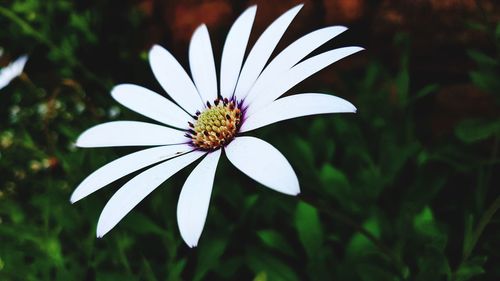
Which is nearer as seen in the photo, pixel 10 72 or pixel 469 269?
pixel 469 269

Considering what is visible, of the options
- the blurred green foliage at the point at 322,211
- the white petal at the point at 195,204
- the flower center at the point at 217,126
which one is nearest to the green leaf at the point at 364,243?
the blurred green foliage at the point at 322,211

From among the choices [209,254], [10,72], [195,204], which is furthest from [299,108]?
[10,72]

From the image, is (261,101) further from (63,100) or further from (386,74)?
(63,100)

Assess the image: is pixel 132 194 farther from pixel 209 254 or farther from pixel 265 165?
pixel 209 254

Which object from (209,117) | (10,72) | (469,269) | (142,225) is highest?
(10,72)

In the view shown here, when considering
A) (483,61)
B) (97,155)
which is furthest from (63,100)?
(483,61)

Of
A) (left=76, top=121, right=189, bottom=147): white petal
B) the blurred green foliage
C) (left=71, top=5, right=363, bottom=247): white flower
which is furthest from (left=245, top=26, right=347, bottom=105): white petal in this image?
the blurred green foliage

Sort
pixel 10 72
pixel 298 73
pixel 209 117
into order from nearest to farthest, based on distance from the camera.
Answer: pixel 298 73 < pixel 209 117 < pixel 10 72

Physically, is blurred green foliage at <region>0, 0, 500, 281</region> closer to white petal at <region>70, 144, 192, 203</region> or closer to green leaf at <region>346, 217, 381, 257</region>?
green leaf at <region>346, 217, 381, 257</region>
